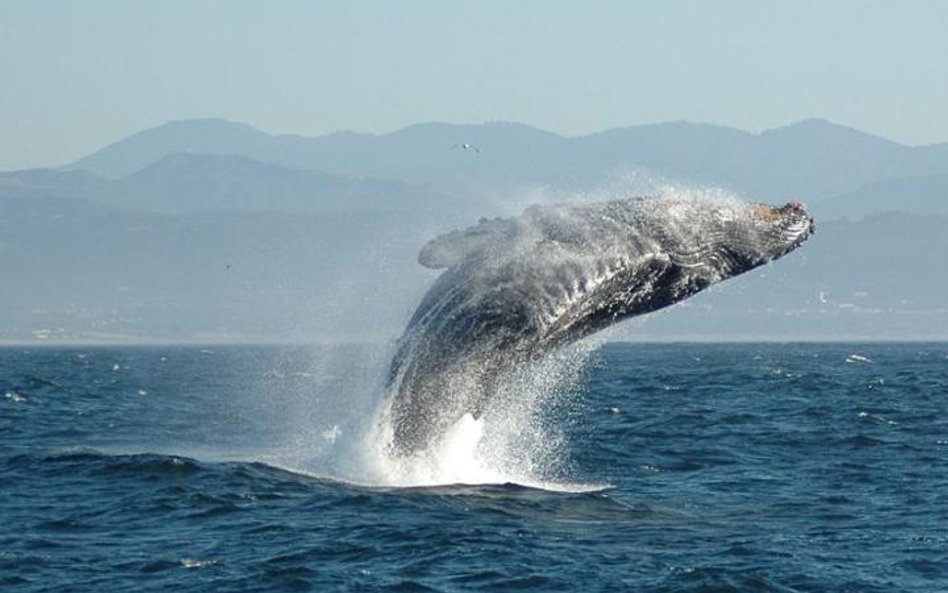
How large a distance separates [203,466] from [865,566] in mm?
7851

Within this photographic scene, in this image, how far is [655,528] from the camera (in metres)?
16.2

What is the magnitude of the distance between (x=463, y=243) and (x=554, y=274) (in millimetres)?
890

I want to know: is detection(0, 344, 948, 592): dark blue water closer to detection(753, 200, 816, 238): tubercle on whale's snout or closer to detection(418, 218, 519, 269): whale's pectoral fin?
detection(418, 218, 519, 269): whale's pectoral fin

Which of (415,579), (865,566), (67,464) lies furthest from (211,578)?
(67,464)

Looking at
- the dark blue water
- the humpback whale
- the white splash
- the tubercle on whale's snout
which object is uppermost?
the tubercle on whale's snout

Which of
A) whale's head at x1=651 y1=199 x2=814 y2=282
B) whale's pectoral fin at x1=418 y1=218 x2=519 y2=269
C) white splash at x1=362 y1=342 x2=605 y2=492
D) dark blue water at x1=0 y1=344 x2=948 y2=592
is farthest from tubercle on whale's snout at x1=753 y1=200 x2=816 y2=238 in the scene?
dark blue water at x1=0 y1=344 x2=948 y2=592

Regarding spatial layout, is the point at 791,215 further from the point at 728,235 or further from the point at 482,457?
the point at 482,457

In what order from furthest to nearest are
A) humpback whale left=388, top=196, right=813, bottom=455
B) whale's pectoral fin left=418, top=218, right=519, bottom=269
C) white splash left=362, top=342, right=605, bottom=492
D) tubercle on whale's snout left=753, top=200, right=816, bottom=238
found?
white splash left=362, top=342, right=605, bottom=492
tubercle on whale's snout left=753, top=200, right=816, bottom=238
whale's pectoral fin left=418, top=218, right=519, bottom=269
humpback whale left=388, top=196, right=813, bottom=455

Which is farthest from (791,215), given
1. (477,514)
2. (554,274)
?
(477,514)

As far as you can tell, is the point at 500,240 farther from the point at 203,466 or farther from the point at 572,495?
the point at 203,466

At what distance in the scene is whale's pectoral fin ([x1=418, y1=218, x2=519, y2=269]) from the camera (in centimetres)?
1650

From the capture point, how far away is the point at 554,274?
53.3ft

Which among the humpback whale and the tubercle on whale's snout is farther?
the tubercle on whale's snout

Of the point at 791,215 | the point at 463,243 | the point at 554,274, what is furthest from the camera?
the point at 791,215
